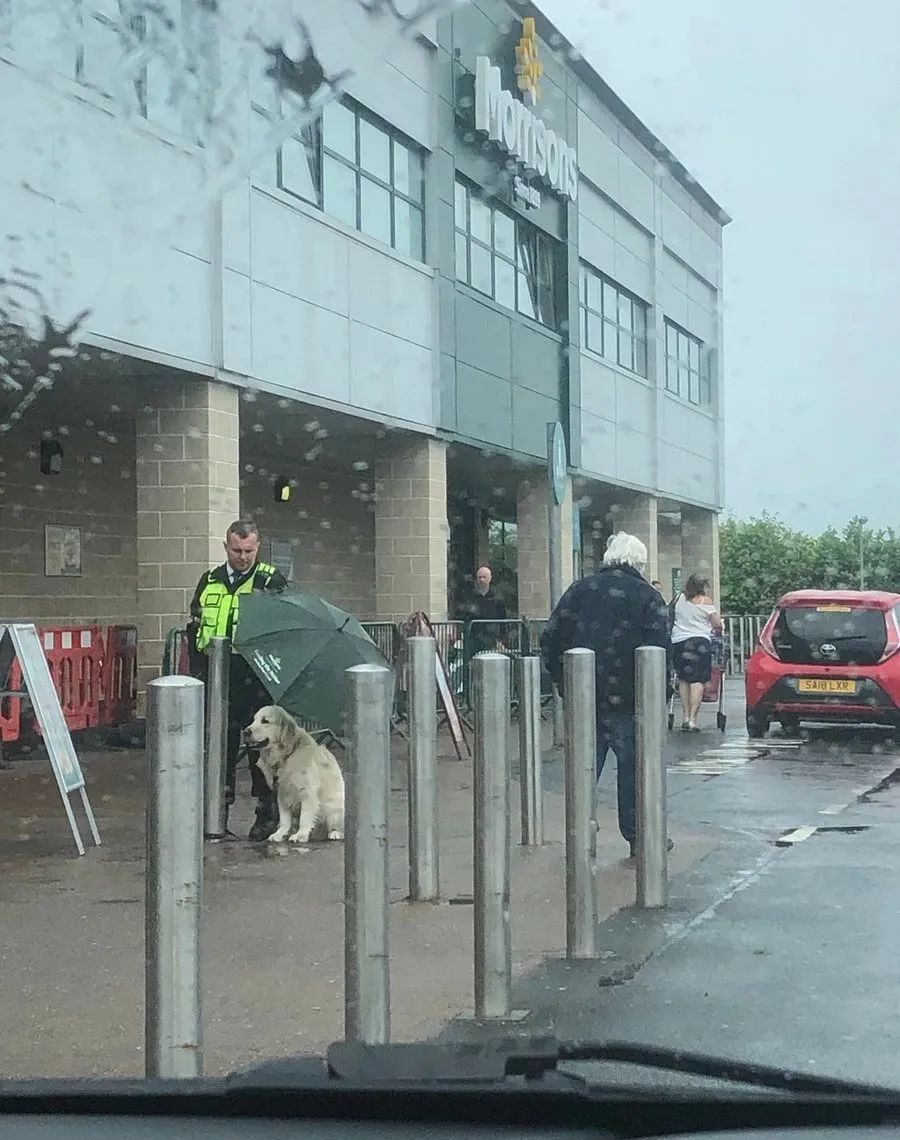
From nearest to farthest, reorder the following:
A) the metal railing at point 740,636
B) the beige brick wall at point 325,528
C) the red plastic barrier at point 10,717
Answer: the red plastic barrier at point 10,717
the beige brick wall at point 325,528
the metal railing at point 740,636

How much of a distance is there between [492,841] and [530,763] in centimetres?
392

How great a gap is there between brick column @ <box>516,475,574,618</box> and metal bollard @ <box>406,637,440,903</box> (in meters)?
17.2

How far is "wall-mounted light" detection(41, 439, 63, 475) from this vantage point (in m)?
16.4

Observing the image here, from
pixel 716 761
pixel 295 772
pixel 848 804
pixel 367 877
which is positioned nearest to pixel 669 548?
pixel 716 761

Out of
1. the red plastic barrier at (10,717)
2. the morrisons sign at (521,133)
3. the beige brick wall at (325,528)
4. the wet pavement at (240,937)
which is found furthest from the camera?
the beige brick wall at (325,528)

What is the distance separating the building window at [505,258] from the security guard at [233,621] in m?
12.6

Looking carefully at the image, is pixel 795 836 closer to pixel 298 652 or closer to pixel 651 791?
pixel 651 791

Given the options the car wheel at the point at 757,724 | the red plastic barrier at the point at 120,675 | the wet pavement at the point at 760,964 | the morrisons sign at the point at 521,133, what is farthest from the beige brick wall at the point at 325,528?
the wet pavement at the point at 760,964

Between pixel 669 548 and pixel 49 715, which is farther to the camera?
pixel 669 548

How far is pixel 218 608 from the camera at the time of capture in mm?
9328

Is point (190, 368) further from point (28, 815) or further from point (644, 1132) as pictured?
point (644, 1132)

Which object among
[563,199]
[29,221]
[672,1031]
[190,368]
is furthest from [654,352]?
[672,1031]

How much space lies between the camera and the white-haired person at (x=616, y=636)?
8789mm

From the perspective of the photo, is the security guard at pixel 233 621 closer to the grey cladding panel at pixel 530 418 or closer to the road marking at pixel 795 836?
the road marking at pixel 795 836
